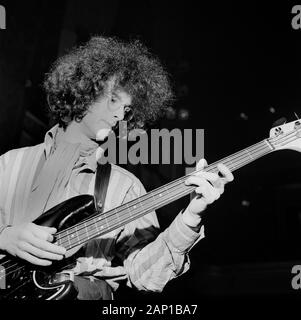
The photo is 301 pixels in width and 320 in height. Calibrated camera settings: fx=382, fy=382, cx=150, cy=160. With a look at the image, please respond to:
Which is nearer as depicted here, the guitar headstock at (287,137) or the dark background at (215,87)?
the guitar headstock at (287,137)

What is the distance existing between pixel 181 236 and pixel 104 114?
626 mm

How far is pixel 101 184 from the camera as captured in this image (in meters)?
1.46

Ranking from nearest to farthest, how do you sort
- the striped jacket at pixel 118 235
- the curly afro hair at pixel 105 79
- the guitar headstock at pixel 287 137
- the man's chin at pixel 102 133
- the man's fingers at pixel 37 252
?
the man's fingers at pixel 37 252 < the striped jacket at pixel 118 235 < the guitar headstock at pixel 287 137 < the man's chin at pixel 102 133 < the curly afro hair at pixel 105 79

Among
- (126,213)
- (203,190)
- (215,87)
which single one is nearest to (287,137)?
(203,190)

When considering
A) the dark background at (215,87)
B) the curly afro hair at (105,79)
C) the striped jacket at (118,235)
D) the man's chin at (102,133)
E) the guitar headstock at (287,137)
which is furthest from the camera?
the dark background at (215,87)

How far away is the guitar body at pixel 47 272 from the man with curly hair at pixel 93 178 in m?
0.05

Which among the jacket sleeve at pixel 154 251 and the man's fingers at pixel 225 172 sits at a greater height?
the man's fingers at pixel 225 172

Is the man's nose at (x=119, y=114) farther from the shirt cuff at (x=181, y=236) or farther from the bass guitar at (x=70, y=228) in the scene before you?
the shirt cuff at (x=181, y=236)

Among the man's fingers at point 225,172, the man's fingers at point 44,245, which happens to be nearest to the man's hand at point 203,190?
the man's fingers at point 225,172

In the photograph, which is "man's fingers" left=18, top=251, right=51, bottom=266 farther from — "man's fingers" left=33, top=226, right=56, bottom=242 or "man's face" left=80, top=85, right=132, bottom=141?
"man's face" left=80, top=85, right=132, bottom=141

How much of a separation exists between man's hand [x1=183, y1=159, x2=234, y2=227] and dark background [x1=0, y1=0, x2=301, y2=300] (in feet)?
3.65

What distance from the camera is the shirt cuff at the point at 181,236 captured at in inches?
48.4
